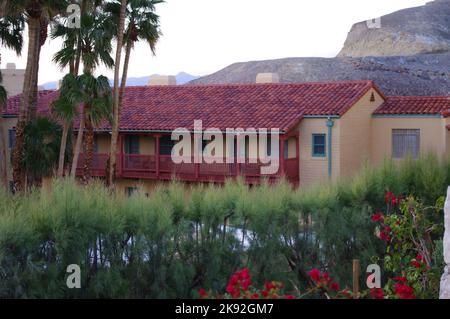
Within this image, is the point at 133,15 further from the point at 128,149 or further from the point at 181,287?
the point at 181,287

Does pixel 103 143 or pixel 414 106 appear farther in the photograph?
pixel 103 143

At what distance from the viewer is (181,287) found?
14406 mm

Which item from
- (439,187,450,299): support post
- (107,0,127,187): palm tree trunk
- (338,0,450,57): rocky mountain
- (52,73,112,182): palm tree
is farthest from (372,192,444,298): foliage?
(338,0,450,57): rocky mountain

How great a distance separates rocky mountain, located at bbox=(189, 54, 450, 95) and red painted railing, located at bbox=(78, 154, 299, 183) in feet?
104

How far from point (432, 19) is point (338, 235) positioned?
265 feet

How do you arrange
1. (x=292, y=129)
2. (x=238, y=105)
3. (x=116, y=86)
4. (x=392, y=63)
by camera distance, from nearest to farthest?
(x=116, y=86) → (x=292, y=129) → (x=238, y=105) → (x=392, y=63)

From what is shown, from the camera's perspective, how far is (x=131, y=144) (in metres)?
34.7

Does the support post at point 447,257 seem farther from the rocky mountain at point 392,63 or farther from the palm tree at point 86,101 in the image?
the rocky mountain at point 392,63

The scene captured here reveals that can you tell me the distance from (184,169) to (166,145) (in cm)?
251

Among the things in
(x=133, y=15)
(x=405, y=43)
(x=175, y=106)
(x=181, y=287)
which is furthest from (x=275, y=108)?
(x=405, y=43)

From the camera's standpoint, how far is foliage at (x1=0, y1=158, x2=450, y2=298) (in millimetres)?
12641

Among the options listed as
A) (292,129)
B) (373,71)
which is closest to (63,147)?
(292,129)

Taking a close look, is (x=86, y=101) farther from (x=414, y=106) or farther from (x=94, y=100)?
(x=414, y=106)

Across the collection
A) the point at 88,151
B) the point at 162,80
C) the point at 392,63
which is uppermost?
the point at 392,63
